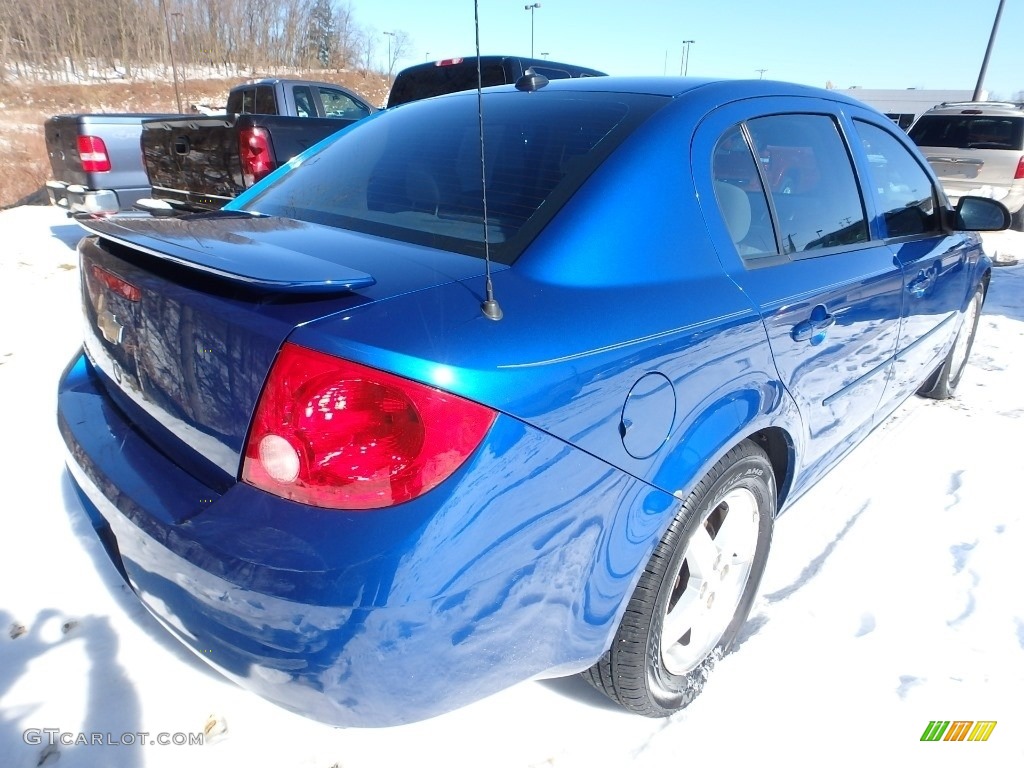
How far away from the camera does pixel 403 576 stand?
115 cm

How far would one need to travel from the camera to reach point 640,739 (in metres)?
1.80

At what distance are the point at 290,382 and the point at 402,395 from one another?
0.72 ft

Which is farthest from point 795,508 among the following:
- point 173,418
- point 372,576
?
point 173,418

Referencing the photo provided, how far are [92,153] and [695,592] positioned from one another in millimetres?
8119

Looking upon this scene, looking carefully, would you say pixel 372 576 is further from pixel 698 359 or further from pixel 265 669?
pixel 698 359

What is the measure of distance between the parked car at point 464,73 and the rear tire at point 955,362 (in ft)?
12.8

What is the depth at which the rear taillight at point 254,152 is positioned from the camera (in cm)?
577

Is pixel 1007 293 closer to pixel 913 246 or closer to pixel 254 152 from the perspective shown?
pixel 913 246

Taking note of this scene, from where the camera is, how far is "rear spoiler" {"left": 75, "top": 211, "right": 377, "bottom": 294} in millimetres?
1244

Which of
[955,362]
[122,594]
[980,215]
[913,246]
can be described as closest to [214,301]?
[122,594]

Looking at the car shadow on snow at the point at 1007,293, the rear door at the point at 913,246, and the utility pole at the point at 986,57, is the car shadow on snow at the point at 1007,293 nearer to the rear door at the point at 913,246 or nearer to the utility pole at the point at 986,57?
the rear door at the point at 913,246

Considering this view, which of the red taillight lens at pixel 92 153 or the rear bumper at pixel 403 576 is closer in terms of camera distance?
the rear bumper at pixel 403 576

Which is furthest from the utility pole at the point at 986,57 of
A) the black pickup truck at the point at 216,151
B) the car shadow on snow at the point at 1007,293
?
the black pickup truck at the point at 216,151

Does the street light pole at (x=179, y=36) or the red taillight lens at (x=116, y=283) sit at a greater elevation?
the street light pole at (x=179, y=36)
